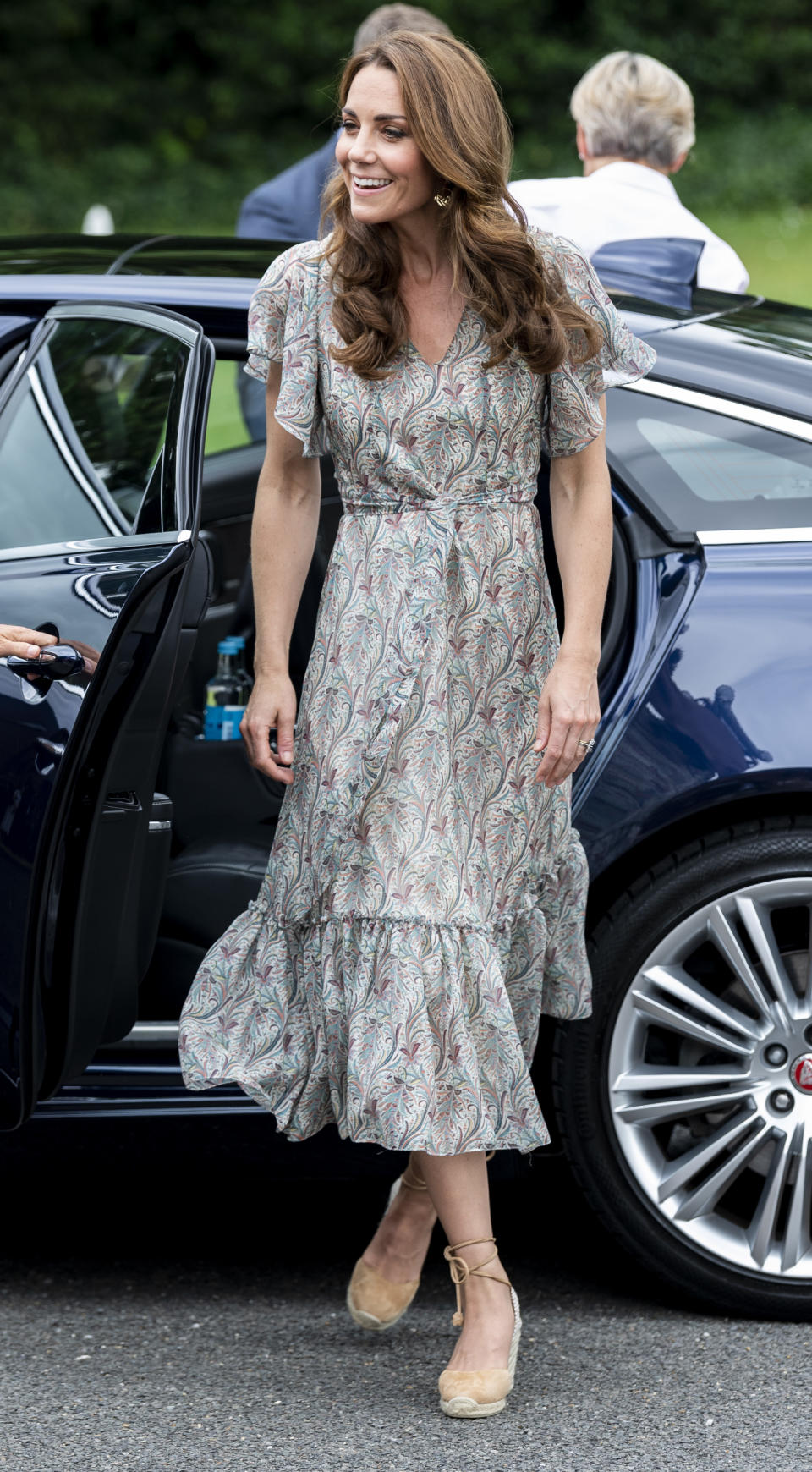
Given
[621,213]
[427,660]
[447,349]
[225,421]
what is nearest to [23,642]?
[427,660]

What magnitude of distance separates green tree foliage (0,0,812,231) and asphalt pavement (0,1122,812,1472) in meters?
19.5

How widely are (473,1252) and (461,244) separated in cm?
135

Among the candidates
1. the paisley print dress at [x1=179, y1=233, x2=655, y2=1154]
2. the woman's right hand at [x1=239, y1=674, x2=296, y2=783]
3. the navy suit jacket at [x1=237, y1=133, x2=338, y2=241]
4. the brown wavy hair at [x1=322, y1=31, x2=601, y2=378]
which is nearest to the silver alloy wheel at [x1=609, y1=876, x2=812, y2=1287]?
the paisley print dress at [x1=179, y1=233, x2=655, y2=1154]

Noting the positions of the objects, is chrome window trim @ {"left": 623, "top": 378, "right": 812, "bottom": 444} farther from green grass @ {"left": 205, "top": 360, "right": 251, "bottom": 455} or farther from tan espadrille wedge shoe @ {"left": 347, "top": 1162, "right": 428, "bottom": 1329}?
green grass @ {"left": 205, "top": 360, "right": 251, "bottom": 455}

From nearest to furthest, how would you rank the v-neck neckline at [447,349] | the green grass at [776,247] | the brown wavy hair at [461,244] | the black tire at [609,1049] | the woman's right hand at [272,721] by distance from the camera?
the brown wavy hair at [461,244], the v-neck neckline at [447,349], the woman's right hand at [272,721], the black tire at [609,1049], the green grass at [776,247]

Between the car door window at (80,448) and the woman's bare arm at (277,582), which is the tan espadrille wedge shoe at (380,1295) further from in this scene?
the car door window at (80,448)

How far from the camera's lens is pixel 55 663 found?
2.28 meters

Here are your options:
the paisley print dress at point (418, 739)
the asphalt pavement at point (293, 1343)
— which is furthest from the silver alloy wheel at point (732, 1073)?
the paisley print dress at point (418, 739)

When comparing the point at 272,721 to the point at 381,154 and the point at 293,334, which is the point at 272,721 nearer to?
the point at 293,334

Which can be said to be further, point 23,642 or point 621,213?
point 621,213

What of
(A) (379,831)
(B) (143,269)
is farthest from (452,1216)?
(B) (143,269)

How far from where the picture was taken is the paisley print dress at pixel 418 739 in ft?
7.46

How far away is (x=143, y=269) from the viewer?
9.26ft

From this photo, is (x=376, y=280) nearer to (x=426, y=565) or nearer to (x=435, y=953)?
(x=426, y=565)
